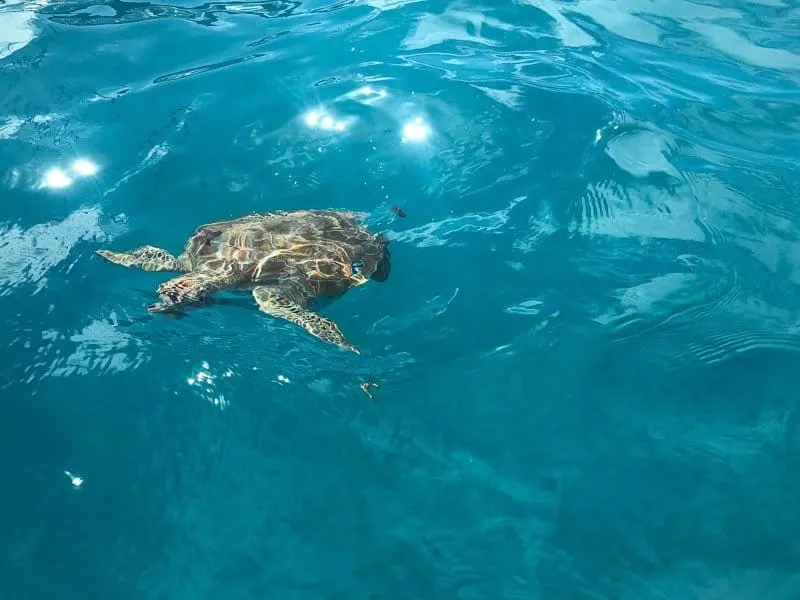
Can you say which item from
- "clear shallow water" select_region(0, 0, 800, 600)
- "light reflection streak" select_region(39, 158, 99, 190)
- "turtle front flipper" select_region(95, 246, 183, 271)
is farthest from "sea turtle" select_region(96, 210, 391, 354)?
"light reflection streak" select_region(39, 158, 99, 190)

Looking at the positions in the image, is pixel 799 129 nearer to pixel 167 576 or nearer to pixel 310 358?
pixel 310 358

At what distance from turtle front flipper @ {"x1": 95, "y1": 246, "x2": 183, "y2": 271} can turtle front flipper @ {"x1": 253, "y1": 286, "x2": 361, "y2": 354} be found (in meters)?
0.91

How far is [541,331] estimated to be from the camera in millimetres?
5254

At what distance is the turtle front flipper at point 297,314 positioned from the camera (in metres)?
4.75

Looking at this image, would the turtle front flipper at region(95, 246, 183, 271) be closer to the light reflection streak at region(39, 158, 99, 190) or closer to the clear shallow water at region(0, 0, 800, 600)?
the clear shallow water at region(0, 0, 800, 600)

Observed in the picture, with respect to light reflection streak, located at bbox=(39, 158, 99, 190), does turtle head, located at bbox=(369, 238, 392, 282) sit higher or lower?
lower

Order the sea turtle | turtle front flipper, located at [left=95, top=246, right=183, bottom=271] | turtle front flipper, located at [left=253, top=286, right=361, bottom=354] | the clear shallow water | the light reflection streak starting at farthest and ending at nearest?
the light reflection streak
turtle front flipper, located at [left=95, top=246, right=183, bottom=271]
the sea turtle
turtle front flipper, located at [left=253, top=286, right=361, bottom=354]
the clear shallow water

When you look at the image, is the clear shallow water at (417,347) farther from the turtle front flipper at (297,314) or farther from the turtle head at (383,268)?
the turtle front flipper at (297,314)

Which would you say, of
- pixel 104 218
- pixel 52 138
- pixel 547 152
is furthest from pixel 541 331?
pixel 52 138

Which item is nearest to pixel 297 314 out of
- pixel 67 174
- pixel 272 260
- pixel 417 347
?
pixel 272 260

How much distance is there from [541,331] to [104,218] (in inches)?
181

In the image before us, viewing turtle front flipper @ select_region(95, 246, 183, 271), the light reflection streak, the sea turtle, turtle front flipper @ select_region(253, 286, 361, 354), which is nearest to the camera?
turtle front flipper @ select_region(253, 286, 361, 354)

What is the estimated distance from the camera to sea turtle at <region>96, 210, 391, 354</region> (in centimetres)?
529

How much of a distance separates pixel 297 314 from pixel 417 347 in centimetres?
105
